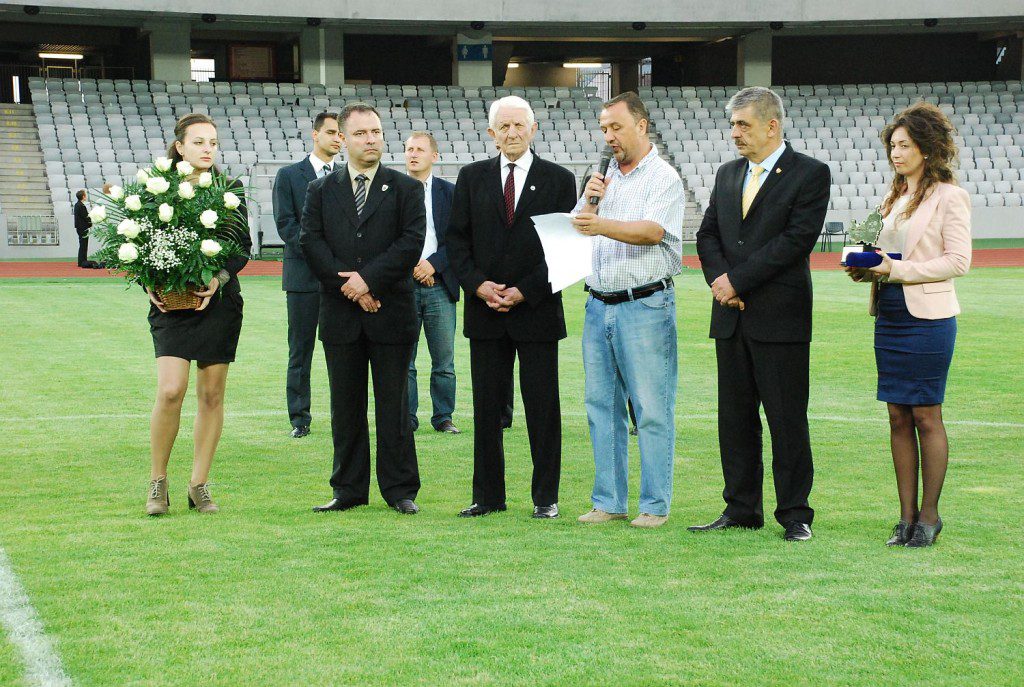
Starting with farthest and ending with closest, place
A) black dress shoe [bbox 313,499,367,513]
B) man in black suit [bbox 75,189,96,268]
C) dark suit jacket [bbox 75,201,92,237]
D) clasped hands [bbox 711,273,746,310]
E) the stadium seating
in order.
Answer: the stadium seating, dark suit jacket [bbox 75,201,92,237], man in black suit [bbox 75,189,96,268], black dress shoe [bbox 313,499,367,513], clasped hands [bbox 711,273,746,310]

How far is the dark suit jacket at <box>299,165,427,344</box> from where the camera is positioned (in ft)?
20.2

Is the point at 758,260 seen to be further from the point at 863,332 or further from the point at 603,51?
the point at 603,51

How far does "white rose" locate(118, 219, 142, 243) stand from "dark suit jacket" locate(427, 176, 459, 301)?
3.17 meters

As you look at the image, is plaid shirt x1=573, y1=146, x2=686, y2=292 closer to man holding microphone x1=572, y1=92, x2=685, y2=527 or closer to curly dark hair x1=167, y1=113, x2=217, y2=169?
man holding microphone x1=572, y1=92, x2=685, y2=527

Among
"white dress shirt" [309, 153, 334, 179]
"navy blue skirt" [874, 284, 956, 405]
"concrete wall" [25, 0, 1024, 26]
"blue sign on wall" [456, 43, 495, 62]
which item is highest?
"concrete wall" [25, 0, 1024, 26]

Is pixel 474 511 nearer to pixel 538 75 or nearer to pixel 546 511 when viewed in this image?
pixel 546 511

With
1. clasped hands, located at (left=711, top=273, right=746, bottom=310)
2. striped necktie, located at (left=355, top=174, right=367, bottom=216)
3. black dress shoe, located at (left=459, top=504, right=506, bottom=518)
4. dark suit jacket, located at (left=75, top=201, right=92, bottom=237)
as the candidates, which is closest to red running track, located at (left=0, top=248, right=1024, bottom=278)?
dark suit jacket, located at (left=75, top=201, right=92, bottom=237)

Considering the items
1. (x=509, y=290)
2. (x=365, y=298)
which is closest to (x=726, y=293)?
(x=509, y=290)

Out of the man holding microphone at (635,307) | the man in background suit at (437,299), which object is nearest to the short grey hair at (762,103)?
the man holding microphone at (635,307)

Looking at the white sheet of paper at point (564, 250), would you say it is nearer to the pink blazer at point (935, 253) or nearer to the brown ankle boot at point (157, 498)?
the pink blazer at point (935, 253)

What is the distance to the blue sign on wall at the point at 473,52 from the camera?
128 feet

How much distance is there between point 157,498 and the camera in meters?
6.06

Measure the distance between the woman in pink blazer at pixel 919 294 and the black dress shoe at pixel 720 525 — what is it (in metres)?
0.72

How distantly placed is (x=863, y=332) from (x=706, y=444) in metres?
6.89
